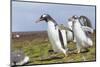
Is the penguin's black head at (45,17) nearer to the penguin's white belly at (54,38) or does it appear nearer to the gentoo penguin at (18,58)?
the penguin's white belly at (54,38)

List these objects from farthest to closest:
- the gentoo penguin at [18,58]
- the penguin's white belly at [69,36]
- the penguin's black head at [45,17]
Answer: the penguin's white belly at [69,36], the penguin's black head at [45,17], the gentoo penguin at [18,58]

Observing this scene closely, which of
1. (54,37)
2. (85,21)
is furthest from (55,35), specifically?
(85,21)

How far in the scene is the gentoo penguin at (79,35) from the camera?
2.36 metres

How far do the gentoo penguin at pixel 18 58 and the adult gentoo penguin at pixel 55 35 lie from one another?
0.34 m

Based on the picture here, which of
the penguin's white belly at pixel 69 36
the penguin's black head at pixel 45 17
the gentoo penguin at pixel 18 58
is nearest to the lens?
the gentoo penguin at pixel 18 58

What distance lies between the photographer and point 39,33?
85.7 inches

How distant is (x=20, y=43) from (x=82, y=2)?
87 cm

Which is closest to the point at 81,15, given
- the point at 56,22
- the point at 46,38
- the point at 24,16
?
the point at 56,22

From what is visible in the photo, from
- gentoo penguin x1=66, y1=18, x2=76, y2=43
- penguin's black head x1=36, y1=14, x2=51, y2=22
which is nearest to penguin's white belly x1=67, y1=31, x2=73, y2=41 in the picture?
gentoo penguin x1=66, y1=18, x2=76, y2=43

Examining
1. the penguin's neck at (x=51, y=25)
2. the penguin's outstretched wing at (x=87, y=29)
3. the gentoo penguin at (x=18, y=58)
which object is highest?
the penguin's neck at (x=51, y=25)

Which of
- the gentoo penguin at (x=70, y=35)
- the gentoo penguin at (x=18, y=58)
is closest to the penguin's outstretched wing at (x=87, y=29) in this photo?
the gentoo penguin at (x=70, y=35)

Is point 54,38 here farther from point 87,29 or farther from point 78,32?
point 87,29

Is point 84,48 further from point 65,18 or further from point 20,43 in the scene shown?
point 20,43

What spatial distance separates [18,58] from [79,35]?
0.75 m
